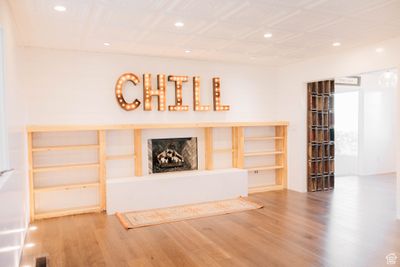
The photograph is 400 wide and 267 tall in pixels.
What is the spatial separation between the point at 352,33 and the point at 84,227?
504 centimetres

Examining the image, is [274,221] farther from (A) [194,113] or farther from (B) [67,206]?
(B) [67,206]

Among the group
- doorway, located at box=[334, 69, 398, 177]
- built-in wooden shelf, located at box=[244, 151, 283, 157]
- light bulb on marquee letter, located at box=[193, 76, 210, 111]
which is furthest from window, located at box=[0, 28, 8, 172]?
doorway, located at box=[334, 69, 398, 177]

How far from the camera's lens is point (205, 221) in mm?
5066

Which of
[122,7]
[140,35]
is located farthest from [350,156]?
[122,7]

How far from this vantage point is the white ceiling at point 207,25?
3600mm

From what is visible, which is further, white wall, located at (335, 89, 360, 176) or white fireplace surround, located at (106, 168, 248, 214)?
white wall, located at (335, 89, 360, 176)

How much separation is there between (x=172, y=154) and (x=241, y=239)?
273cm

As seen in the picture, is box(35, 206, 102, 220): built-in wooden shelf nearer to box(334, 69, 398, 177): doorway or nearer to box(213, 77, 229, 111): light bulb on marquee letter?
box(213, 77, 229, 111): light bulb on marquee letter

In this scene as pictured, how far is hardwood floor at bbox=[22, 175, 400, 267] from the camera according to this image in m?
3.61

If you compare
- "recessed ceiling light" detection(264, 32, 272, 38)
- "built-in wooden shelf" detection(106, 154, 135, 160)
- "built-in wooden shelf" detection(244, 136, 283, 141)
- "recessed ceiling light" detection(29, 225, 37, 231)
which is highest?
"recessed ceiling light" detection(264, 32, 272, 38)

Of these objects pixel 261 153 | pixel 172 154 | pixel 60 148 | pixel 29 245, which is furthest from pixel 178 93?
pixel 29 245

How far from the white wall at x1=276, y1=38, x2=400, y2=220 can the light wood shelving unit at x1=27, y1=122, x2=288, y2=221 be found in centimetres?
24

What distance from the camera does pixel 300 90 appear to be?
702cm

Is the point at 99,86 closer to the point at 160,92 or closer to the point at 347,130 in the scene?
the point at 160,92
